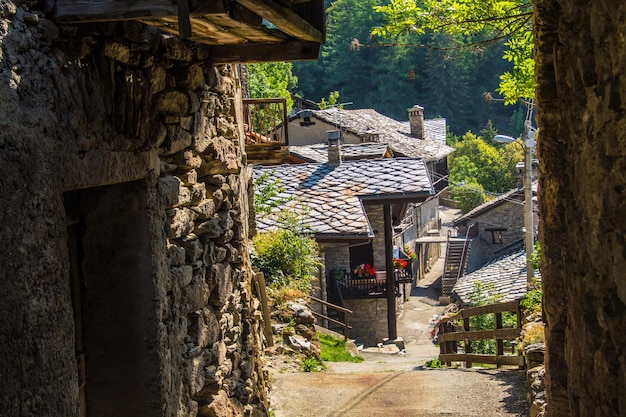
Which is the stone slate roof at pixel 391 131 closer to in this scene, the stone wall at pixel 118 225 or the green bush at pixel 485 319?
the green bush at pixel 485 319

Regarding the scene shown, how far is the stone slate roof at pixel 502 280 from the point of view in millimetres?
17641

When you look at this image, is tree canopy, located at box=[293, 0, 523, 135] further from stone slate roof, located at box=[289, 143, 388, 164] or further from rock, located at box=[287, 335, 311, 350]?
rock, located at box=[287, 335, 311, 350]

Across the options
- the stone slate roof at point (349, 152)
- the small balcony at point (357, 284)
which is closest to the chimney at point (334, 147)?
the small balcony at point (357, 284)

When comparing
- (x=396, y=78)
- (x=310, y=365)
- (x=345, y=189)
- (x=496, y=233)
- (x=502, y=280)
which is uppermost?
(x=396, y=78)

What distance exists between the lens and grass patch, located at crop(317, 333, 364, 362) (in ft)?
38.8

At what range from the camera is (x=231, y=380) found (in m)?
5.18

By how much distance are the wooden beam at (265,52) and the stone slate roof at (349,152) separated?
670 inches

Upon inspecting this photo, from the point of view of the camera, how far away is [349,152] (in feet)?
73.5

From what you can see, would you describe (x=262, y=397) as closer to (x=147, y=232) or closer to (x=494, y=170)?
(x=147, y=232)

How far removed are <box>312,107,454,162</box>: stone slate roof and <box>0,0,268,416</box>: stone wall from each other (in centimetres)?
2386

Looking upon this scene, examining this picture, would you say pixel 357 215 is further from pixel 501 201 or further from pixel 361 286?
pixel 501 201

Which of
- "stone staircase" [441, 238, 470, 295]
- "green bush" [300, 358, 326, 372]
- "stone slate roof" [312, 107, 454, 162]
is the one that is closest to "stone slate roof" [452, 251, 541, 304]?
"stone staircase" [441, 238, 470, 295]

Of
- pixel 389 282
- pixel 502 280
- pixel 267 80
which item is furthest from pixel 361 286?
pixel 267 80

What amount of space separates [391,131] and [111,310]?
30.9 meters
